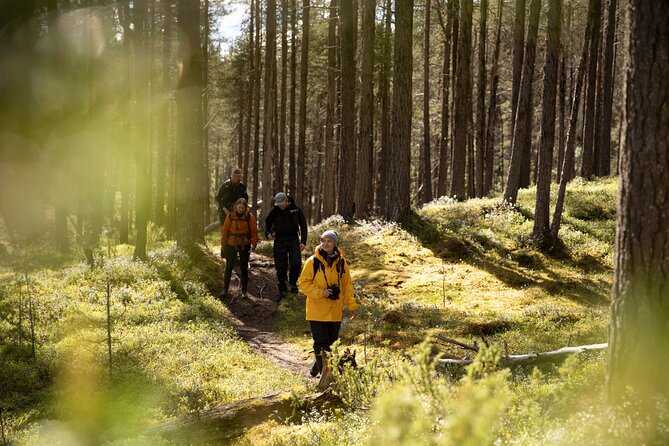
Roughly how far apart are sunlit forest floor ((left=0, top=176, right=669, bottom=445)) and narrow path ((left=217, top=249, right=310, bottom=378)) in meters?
0.10

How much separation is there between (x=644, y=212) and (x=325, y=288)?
4.17 m

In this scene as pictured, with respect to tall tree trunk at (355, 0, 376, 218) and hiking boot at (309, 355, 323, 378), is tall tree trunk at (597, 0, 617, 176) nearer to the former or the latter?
tall tree trunk at (355, 0, 376, 218)

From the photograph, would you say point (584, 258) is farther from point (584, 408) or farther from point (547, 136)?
point (584, 408)

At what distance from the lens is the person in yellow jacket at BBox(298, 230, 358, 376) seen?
712 centimetres

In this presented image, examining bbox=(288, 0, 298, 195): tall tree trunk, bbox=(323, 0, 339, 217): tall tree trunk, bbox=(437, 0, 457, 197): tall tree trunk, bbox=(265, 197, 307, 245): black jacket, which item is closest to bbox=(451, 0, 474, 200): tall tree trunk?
bbox=(437, 0, 457, 197): tall tree trunk

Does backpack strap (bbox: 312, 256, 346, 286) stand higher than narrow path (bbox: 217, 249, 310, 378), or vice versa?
backpack strap (bbox: 312, 256, 346, 286)

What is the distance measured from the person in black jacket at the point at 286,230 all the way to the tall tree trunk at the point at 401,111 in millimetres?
5532

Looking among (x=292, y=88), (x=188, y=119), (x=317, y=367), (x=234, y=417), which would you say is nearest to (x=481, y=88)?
(x=292, y=88)

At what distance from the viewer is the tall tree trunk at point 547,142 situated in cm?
1427

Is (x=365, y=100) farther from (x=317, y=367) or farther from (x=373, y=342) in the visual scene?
(x=317, y=367)

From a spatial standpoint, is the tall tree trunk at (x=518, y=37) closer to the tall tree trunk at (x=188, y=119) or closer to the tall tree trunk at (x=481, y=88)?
the tall tree trunk at (x=481, y=88)

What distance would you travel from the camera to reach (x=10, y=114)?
15.0m

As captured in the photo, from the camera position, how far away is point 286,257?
1223cm

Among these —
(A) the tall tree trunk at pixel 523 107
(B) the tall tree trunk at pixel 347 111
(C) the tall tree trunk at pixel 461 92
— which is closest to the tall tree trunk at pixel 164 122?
(B) the tall tree trunk at pixel 347 111
